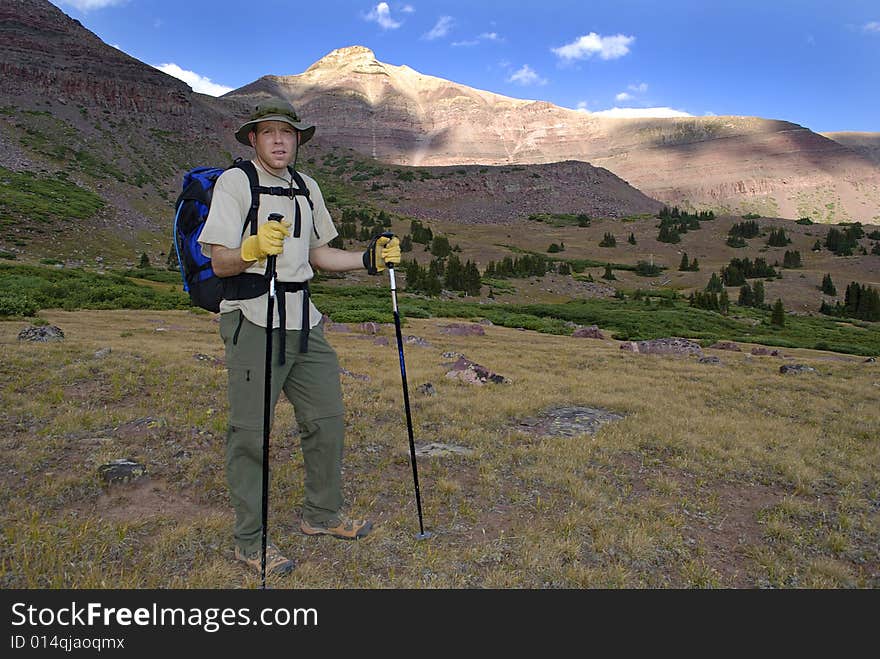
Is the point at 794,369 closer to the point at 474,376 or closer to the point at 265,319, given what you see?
the point at 474,376

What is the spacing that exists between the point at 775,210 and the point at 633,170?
42.1 meters

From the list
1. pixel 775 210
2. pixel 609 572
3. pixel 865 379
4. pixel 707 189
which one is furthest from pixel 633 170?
pixel 609 572

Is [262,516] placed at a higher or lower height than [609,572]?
higher

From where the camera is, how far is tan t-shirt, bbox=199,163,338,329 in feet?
11.5

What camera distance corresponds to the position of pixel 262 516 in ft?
12.6

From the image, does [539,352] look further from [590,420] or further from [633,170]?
[633,170]

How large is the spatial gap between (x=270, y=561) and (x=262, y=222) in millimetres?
2558

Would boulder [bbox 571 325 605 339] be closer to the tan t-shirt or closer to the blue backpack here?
the tan t-shirt

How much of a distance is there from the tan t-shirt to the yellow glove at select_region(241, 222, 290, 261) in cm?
19

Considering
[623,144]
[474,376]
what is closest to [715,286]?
[474,376]

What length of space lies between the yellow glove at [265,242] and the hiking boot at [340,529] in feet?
7.95

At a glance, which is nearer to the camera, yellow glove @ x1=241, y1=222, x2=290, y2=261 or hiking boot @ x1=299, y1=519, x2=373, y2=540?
yellow glove @ x1=241, y1=222, x2=290, y2=261

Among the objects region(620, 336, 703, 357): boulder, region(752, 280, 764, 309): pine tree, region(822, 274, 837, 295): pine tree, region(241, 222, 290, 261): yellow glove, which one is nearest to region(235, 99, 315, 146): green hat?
region(241, 222, 290, 261): yellow glove
